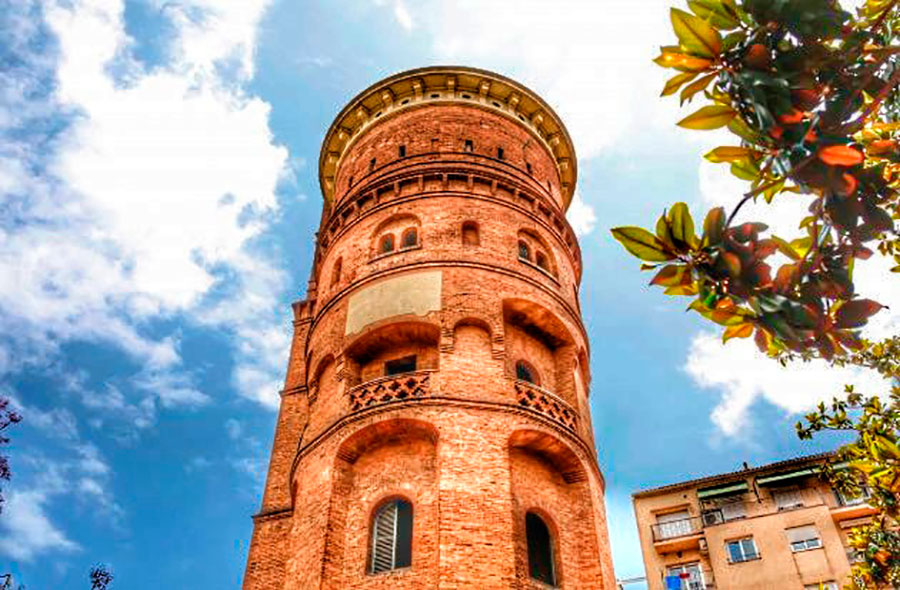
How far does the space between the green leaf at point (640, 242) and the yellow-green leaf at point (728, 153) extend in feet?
1.64

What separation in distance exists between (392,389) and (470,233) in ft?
15.6

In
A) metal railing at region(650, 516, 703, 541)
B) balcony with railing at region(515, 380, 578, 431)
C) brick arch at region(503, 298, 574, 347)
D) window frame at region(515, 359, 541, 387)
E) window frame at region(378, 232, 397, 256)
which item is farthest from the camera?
metal railing at region(650, 516, 703, 541)

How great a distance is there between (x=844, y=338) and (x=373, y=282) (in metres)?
13.0

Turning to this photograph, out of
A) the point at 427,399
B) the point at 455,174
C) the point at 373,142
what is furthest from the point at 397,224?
the point at 427,399

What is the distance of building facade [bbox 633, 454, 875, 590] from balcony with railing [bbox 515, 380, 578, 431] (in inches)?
651

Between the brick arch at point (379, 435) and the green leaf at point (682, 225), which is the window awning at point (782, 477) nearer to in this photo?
the brick arch at point (379, 435)

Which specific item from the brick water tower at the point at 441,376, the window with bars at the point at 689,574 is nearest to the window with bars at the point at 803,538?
the window with bars at the point at 689,574

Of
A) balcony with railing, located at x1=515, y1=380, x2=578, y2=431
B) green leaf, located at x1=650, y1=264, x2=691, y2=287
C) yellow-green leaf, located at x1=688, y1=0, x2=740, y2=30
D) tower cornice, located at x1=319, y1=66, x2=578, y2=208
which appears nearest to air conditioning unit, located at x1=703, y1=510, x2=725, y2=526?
tower cornice, located at x1=319, y1=66, x2=578, y2=208

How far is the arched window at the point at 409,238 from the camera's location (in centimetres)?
1580

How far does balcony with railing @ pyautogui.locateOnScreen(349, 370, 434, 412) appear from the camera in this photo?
41.5 ft

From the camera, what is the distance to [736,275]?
88.8 inches

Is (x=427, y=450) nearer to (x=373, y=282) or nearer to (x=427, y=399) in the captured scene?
(x=427, y=399)

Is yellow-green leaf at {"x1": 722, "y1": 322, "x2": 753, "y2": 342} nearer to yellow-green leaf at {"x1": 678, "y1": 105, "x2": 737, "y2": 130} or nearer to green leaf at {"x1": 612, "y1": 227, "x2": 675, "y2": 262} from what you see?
green leaf at {"x1": 612, "y1": 227, "x2": 675, "y2": 262}

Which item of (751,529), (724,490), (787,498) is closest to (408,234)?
(724,490)
